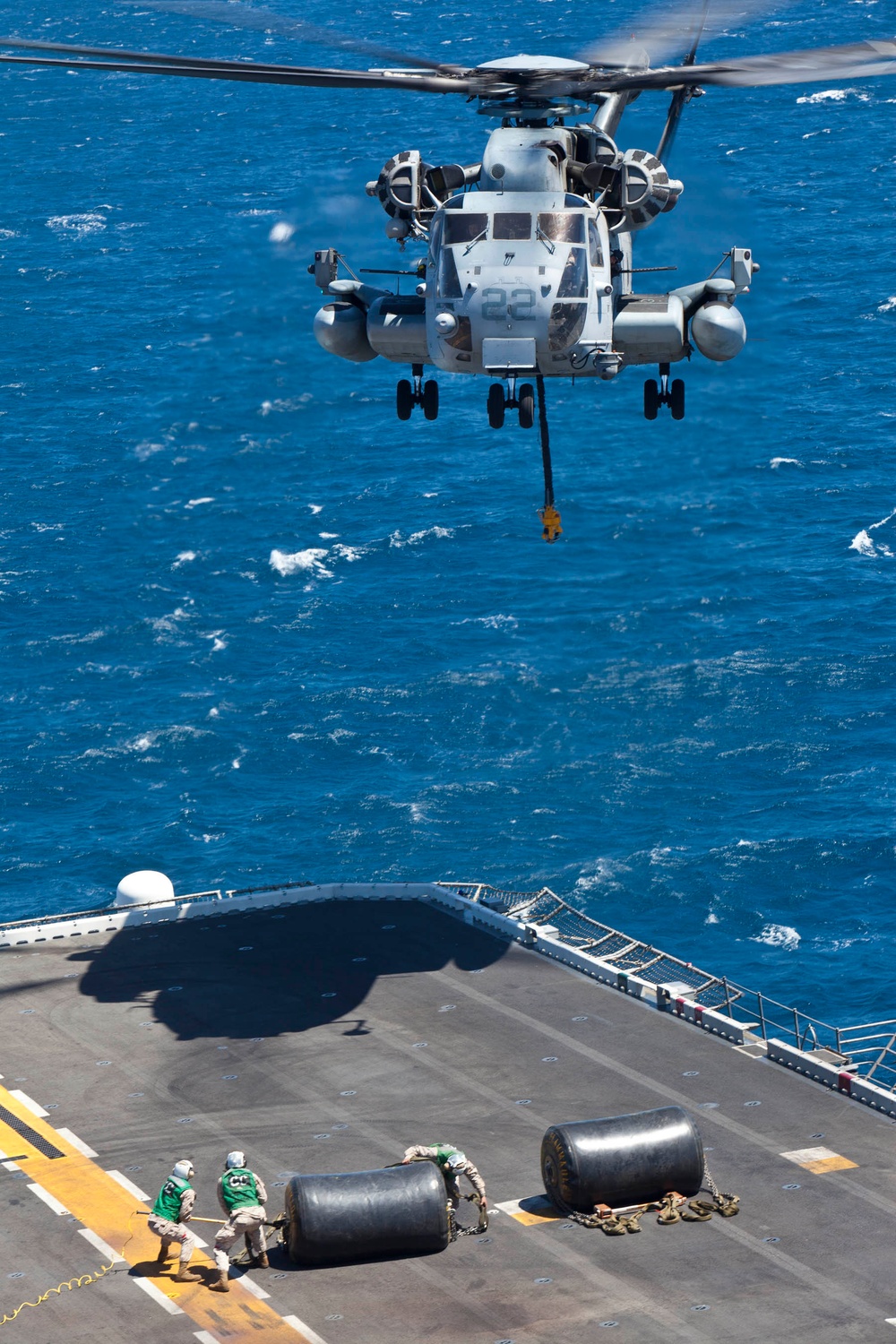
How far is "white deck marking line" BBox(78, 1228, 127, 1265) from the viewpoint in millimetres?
36125

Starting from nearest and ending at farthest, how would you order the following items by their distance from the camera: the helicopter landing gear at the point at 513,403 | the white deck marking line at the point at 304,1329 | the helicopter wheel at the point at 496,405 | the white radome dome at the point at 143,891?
the white deck marking line at the point at 304,1329, the helicopter landing gear at the point at 513,403, the helicopter wheel at the point at 496,405, the white radome dome at the point at 143,891

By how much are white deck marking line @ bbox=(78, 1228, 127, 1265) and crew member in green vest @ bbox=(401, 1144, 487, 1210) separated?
5.55m

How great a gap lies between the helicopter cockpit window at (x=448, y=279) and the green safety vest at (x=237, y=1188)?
19.6m

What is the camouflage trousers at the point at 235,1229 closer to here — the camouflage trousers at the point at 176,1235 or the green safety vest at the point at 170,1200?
the camouflage trousers at the point at 176,1235

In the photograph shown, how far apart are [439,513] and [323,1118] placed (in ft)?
197

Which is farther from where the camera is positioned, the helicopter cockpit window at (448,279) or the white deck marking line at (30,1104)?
the helicopter cockpit window at (448,279)

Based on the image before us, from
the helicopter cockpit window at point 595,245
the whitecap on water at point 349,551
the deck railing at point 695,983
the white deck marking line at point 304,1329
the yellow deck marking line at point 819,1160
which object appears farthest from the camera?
the whitecap on water at point 349,551

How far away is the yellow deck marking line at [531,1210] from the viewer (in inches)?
1470

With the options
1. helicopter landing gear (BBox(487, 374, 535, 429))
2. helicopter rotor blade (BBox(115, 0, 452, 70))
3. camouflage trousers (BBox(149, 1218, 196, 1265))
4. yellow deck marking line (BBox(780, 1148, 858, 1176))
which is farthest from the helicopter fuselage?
camouflage trousers (BBox(149, 1218, 196, 1265))

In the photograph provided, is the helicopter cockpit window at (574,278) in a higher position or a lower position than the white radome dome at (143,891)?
higher

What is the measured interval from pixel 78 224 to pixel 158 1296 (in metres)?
108

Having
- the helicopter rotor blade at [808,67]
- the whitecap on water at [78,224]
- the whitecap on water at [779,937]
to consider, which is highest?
the whitecap on water at [78,224]

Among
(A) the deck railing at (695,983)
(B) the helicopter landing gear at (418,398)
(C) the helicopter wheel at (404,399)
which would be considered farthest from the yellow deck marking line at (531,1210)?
(C) the helicopter wheel at (404,399)

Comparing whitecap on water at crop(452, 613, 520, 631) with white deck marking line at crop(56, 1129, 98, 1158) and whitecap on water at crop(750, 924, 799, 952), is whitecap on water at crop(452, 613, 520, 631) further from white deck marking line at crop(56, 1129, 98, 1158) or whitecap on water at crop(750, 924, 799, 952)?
white deck marking line at crop(56, 1129, 98, 1158)
